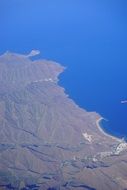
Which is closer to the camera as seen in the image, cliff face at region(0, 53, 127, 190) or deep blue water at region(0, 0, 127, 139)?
cliff face at region(0, 53, 127, 190)

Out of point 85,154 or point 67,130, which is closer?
point 85,154

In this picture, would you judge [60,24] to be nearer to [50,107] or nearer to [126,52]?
[126,52]

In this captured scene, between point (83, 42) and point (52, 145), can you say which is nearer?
point (52, 145)

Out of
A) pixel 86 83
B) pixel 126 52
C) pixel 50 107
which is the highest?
pixel 126 52

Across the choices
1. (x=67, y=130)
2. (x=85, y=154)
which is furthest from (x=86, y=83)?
(x=85, y=154)

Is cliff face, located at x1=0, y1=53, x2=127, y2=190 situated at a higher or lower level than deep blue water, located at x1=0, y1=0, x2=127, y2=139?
lower
